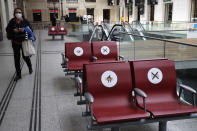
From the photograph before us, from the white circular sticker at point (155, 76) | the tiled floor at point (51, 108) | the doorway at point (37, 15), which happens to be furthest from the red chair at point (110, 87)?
the doorway at point (37, 15)

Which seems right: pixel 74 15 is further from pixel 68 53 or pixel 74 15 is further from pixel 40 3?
pixel 68 53

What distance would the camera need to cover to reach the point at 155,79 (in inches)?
118

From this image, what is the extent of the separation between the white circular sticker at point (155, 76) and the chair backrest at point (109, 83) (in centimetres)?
29

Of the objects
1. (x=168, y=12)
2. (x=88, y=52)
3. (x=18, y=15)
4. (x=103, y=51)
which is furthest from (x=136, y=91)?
(x=168, y=12)

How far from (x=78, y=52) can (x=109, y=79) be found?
282cm

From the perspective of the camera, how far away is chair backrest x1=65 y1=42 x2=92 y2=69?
5.53 meters

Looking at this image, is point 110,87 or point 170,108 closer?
point 170,108

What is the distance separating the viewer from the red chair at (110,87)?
2.78 metres

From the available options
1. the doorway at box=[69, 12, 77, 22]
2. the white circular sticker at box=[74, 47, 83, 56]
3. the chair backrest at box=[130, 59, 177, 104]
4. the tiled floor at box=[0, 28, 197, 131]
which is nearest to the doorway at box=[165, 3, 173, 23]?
the tiled floor at box=[0, 28, 197, 131]

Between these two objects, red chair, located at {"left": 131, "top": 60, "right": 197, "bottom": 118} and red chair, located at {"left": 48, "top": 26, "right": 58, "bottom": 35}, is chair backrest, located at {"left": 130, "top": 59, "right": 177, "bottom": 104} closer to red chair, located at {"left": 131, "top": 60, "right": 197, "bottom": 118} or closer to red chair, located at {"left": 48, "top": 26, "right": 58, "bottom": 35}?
red chair, located at {"left": 131, "top": 60, "right": 197, "bottom": 118}

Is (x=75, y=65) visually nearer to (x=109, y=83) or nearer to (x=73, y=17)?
(x=109, y=83)

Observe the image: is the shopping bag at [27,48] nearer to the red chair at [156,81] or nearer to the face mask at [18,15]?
the face mask at [18,15]

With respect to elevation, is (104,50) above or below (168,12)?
below

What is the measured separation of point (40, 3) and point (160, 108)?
141 ft
